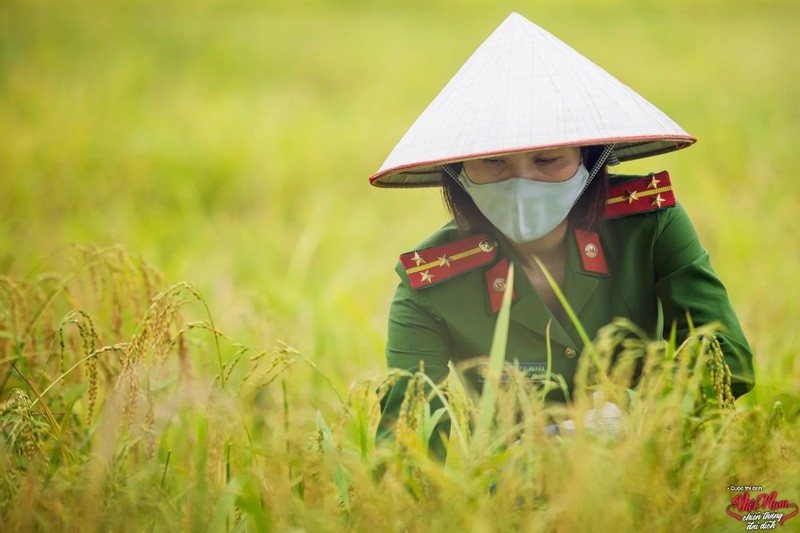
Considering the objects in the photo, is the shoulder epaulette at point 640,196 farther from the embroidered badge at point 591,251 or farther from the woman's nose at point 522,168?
the woman's nose at point 522,168

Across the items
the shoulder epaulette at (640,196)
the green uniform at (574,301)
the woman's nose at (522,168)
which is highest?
the woman's nose at (522,168)

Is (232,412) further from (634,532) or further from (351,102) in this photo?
(351,102)

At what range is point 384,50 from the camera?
362 inches

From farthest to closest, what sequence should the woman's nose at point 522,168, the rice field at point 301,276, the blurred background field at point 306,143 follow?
the blurred background field at point 306,143
the woman's nose at point 522,168
the rice field at point 301,276

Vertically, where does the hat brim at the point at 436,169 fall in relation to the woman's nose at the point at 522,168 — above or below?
above

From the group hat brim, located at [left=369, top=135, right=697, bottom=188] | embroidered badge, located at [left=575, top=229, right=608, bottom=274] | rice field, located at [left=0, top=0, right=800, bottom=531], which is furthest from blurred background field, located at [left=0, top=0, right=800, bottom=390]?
embroidered badge, located at [left=575, top=229, right=608, bottom=274]

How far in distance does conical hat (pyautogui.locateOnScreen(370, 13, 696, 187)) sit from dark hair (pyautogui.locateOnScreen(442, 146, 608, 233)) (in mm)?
192

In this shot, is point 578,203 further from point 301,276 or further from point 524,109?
point 301,276

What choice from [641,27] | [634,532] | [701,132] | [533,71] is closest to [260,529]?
[634,532]

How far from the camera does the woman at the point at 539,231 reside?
66.2 inches

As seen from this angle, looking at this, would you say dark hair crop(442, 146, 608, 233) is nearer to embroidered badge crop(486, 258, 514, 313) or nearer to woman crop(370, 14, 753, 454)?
woman crop(370, 14, 753, 454)

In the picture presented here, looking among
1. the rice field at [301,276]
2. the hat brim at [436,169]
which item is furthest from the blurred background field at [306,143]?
the hat brim at [436,169]

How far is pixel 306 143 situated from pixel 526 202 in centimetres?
473

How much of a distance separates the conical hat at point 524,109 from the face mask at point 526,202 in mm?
162
